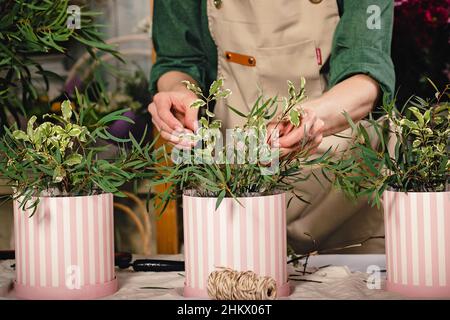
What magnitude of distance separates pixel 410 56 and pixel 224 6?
33cm

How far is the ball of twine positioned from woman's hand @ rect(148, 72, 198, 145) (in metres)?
0.35

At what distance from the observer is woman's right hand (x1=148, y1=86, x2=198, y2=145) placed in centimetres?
95

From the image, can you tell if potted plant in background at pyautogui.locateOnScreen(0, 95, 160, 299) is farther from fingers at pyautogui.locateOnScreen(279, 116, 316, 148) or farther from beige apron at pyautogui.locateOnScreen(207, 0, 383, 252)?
beige apron at pyautogui.locateOnScreen(207, 0, 383, 252)

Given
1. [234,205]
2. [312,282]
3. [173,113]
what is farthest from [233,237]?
[173,113]

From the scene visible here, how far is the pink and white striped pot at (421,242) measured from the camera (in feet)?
2.05

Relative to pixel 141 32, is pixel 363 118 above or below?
below

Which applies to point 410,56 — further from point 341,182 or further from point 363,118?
point 341,182

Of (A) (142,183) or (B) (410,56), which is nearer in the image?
(B) (410,56)

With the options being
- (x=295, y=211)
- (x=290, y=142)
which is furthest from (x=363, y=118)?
(x=290, y=142)

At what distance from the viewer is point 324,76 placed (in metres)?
1.05

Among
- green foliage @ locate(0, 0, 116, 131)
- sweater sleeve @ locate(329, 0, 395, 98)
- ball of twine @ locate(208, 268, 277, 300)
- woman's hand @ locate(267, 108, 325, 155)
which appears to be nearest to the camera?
ball of twine @ locate(208, 268, 277, 300)

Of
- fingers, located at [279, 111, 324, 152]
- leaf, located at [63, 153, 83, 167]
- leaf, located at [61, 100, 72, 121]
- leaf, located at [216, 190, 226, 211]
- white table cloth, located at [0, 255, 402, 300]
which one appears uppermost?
leaf, located at [61, 100, 72, 121]

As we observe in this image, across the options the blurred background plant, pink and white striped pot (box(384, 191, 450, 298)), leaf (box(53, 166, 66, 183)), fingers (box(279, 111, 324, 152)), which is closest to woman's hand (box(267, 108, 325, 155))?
fingers (box(279, 111, 324, 152))
